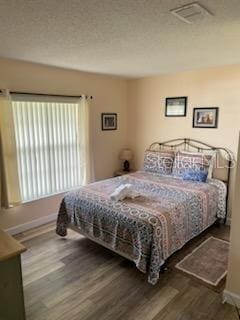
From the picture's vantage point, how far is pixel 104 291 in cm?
237

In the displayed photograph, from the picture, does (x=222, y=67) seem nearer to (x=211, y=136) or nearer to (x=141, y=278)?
(x=211, y=136)

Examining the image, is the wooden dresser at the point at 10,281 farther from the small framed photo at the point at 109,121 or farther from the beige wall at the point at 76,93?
the small framed photo at the point at 109,121

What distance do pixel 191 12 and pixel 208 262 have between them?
8.30 feet

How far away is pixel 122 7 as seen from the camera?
165 cm

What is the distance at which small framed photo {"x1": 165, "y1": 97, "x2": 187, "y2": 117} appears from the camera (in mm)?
4195

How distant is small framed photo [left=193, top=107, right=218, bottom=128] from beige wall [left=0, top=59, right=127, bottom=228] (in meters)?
1.54

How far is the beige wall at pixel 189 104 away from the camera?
3672 mm

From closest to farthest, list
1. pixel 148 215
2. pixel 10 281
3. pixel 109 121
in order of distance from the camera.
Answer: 1. pixel 10 281
2. pixel 148 215
3. pixel 109 121

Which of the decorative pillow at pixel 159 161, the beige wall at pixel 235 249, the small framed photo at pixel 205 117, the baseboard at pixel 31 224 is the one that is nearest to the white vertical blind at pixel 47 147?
the baseboard at pixel 31 224

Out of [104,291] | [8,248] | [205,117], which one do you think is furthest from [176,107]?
[8,248]

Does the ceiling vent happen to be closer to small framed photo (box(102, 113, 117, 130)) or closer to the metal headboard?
the metal headboard

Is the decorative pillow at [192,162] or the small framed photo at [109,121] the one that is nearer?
the decorative pillow at [192,162]

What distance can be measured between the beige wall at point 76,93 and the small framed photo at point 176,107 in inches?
39.3

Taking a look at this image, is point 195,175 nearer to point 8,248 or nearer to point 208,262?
point 208,262
